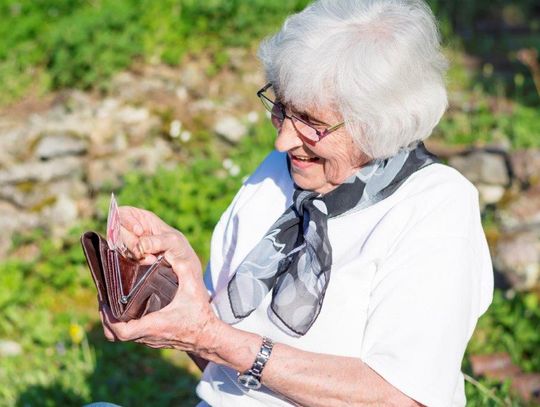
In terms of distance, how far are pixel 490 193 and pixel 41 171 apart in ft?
9.03

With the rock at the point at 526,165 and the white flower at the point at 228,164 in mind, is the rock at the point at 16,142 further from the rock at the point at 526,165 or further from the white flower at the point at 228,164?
the rock at the point at 526,165

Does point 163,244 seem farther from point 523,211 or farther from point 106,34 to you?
point 106,34

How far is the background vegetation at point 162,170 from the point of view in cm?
416

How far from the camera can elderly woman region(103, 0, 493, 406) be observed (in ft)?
6.80

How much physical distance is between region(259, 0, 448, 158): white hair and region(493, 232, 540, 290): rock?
8.36ft

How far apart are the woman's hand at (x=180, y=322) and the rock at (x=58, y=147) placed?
370 cm

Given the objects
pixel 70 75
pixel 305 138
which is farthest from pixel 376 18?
pixel 70 75

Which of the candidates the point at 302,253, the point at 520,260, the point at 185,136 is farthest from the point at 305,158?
the point at 185,136

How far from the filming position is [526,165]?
547cm

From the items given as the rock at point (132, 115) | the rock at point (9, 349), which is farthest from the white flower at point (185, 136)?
the rock at point (9, 349)

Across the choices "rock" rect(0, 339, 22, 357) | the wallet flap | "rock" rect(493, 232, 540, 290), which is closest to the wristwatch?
the wallet flap

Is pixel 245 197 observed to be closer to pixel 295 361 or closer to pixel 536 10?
pixel 295 361

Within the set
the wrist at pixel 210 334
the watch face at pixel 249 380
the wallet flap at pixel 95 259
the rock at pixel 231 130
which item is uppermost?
the wallet flap at pixel 95 259

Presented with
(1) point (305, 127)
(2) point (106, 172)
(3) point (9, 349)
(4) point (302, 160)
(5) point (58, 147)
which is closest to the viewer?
(1) point (305, 127)
